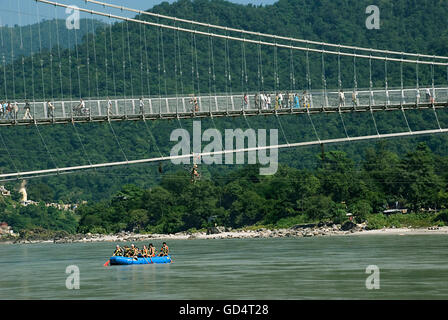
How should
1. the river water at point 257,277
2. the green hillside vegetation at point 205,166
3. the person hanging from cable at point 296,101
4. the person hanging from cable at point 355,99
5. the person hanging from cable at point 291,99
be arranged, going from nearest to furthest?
the river water at point 257,277
the person hanging from cable at point 291,99
the person hanging from cable at point 296,101
the person hanging from cable at point 355,99
the green hillside vegetation at point 205,166

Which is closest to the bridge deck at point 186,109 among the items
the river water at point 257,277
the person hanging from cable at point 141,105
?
the person hanging from cable at point 141,105

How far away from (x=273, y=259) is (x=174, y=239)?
6810cm

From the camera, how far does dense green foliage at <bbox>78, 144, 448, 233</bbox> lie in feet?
406

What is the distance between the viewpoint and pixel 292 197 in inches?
5477

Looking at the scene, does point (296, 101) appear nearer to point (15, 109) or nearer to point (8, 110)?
point (15, 109)

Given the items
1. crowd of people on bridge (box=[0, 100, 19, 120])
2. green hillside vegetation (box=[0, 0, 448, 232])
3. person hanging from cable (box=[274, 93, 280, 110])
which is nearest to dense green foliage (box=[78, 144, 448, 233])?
green hillside vegetation (box=[0, 0, 448, 232])

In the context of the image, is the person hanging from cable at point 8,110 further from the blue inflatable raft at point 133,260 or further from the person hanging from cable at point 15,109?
the blue inflatable raft at point 133,260

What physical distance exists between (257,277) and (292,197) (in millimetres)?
80933

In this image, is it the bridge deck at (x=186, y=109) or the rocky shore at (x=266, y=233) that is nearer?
the bridge deck at (x=186, y=109)

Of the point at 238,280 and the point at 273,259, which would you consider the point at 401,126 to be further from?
the point at 238,280

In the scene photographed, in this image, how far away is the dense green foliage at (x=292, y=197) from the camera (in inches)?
4877

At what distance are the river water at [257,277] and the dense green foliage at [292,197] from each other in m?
38.2

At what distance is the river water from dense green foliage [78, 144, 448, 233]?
38191mm
